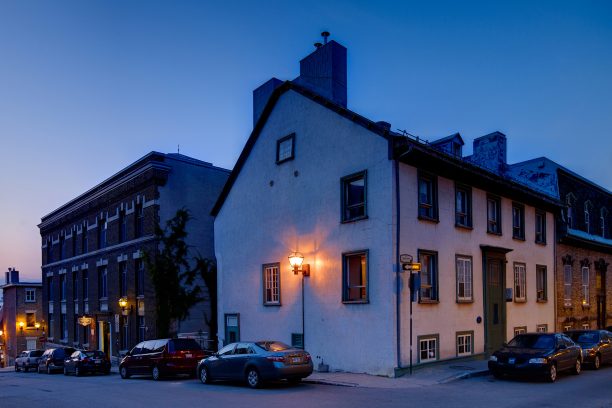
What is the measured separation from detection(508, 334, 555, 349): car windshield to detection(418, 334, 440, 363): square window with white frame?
2640 millimetres

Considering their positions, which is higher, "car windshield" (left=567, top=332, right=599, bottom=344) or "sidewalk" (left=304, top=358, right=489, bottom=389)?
"car windshield" (left=567, top=332, right=599, bottom=344)

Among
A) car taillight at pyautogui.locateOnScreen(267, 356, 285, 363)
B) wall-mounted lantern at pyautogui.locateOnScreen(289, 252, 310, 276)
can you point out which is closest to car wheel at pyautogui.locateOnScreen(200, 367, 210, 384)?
car taillight at pyautogui.locateOnScreen(267, 356, 285, 363)

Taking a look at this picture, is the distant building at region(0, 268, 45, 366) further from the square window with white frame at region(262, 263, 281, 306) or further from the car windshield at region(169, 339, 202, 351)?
the square window with white frame at region(262, 263, 281, 306)

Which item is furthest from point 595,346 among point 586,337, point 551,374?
point 551,374

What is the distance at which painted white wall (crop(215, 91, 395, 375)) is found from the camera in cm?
1812

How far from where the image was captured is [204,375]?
18.0 m

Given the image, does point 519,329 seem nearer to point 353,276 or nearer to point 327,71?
point 353,276

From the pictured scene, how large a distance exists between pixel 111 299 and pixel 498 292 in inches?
936

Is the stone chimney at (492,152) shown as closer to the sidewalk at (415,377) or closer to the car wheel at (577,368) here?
the sidewalk at (415,377)

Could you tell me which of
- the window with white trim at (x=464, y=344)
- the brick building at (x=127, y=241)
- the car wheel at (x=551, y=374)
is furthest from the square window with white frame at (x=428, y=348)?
the brick building at (x=127, y=241)

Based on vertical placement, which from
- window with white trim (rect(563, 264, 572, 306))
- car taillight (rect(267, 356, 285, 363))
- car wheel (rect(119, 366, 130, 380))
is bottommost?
car wheel (rect(119, 366, 130, 380))

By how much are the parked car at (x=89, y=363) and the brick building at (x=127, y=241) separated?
2966mm

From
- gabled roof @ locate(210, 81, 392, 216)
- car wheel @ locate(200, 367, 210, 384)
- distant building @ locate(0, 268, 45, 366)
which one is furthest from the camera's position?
distant building @ locate(0, 268, 45, 366)

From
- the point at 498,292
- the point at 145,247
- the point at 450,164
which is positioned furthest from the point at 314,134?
the point at 145,247
